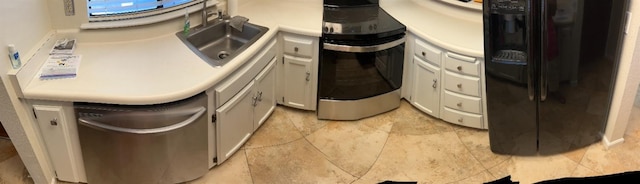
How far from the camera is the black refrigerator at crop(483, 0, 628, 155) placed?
3277mm

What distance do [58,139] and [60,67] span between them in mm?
400

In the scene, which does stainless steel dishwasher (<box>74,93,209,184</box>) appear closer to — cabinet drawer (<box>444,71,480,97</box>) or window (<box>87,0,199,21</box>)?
window (<box>87,0,199,21</box>)

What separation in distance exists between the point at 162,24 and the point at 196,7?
280 millimetres

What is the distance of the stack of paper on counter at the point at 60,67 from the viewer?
3064 millimetres

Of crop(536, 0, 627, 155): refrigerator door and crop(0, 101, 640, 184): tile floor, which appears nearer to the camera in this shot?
crop(536, 0, 627, 155): refrigerator door

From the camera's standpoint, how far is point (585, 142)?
388 cm

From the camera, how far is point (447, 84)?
3965 millimetres

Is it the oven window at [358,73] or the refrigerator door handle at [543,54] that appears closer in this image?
the refrigerator door handle at [543,54]

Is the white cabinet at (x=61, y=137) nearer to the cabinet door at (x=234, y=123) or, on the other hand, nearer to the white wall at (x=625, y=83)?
the cabinet door at (x=234, y=123)

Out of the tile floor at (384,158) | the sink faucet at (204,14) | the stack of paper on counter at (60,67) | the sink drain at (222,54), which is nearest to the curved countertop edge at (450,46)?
the tile floor at (384,158)

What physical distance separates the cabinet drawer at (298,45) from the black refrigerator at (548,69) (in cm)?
123

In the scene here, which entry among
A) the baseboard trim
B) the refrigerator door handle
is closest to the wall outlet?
the refrigerator door handle

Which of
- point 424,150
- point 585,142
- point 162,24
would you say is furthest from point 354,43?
point 585,142

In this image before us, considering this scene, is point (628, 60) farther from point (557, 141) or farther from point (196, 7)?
point (196, 7)
